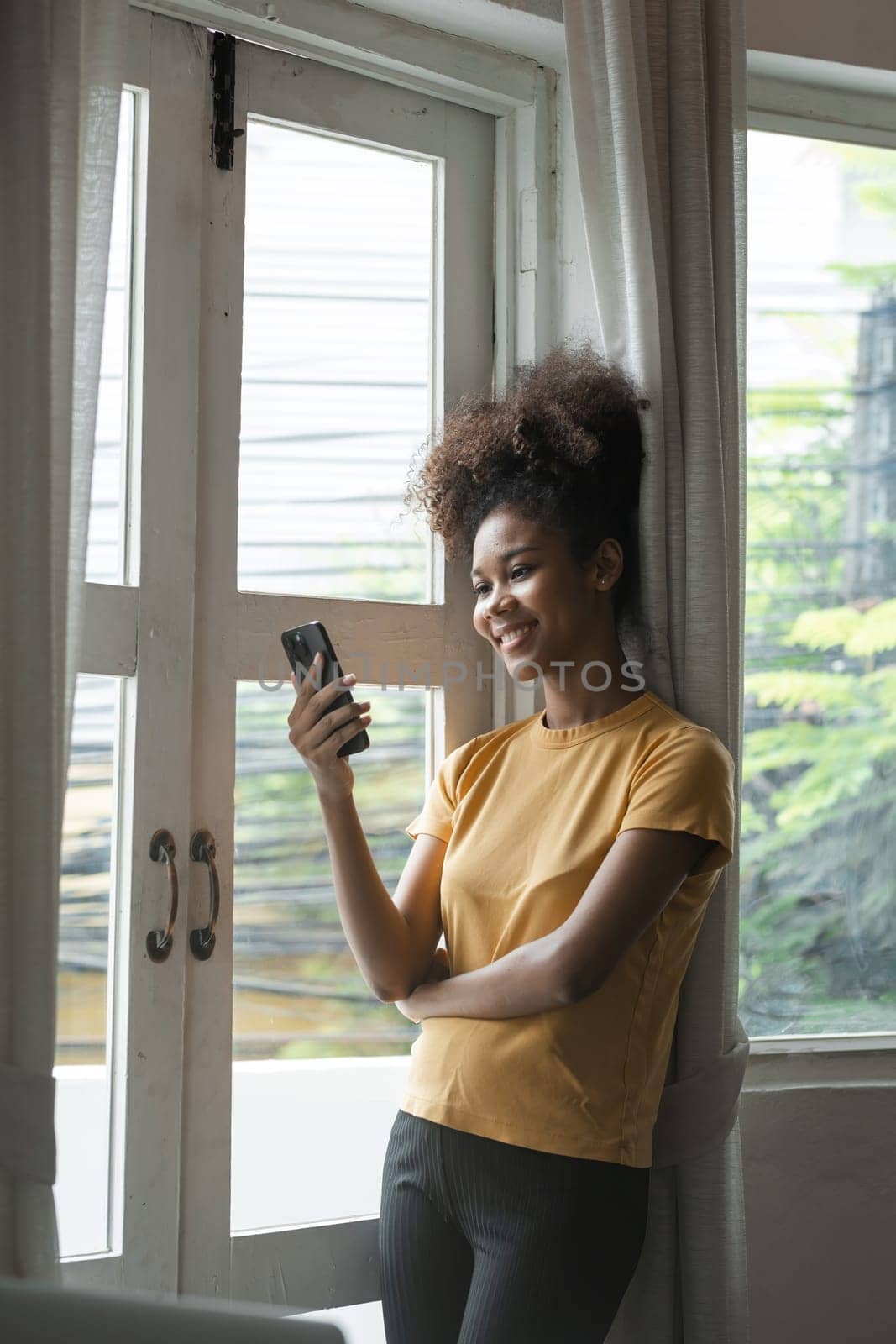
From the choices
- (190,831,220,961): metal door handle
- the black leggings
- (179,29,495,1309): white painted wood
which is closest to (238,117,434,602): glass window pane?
(179,29,495,1309): white painted wood

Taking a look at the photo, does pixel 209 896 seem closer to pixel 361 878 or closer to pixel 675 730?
pixel 361 878

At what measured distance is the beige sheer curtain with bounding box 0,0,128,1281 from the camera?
A: 4.18 ft

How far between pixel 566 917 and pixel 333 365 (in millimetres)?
890

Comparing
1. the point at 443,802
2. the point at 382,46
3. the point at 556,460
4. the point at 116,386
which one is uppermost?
the point at 382,46

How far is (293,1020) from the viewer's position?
1.73 meters

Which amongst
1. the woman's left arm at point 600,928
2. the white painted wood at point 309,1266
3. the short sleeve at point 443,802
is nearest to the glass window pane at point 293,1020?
the white painted wood at point 309,1266

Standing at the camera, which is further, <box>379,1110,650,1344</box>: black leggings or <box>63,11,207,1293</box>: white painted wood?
<box>63,11,207,1293</box>: white painted wood

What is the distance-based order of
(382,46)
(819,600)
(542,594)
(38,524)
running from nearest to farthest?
(38,524)
(542,594)
(382,46)
(819,600)

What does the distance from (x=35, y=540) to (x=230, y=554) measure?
41 cm

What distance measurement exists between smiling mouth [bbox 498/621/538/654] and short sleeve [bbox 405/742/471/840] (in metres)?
0.18

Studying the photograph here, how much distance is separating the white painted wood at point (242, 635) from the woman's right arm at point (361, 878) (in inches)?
8.7

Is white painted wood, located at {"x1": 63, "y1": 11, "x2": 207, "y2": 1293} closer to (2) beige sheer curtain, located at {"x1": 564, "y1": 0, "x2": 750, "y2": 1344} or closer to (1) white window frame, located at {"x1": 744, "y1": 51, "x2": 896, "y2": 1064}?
(2) beige sheer curtain, located at {"x1": 564, "y1": 0, "x2": 750, "y2": 1344}

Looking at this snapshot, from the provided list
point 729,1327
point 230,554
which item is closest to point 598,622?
point 230,554

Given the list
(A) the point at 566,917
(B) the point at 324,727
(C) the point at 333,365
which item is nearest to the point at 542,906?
(A) the point at 566,917
